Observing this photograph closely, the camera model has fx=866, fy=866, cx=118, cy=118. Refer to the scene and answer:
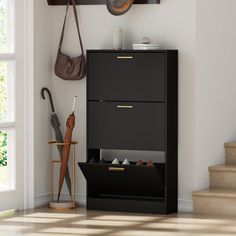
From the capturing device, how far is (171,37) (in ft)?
23.2

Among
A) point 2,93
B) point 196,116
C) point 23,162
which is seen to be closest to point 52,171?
point 23,162

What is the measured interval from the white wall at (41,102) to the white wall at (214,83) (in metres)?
1.33

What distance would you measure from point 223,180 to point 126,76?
3.93ft

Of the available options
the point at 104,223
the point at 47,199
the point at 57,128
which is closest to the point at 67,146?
the point at 57,128

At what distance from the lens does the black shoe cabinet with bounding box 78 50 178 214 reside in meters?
6.89

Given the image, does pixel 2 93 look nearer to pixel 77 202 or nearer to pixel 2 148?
pixel 2 148

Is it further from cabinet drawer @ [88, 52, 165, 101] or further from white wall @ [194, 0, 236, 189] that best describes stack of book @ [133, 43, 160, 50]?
white wall @ [194, 0, 236, 189]

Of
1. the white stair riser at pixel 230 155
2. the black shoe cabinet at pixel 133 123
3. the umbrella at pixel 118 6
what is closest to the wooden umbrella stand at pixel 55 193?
the black shoe cabinet at pixel 133 123

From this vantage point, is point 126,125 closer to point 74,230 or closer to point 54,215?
point 54,215

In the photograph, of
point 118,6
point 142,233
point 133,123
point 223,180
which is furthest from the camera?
point 223,180

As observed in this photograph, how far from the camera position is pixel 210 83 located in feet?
23.7

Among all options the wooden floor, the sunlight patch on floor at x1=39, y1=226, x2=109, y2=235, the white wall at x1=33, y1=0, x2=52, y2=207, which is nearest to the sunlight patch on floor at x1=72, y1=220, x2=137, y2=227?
the wooden floor

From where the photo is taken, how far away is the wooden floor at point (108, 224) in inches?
242

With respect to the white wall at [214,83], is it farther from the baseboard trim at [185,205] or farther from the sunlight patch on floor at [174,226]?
the sunlight patch on floor at [174,226]
